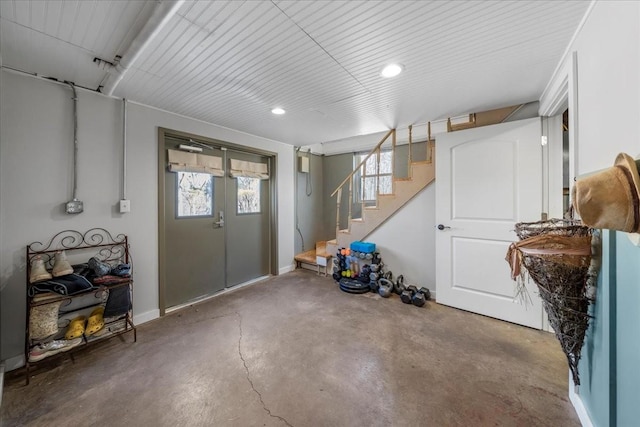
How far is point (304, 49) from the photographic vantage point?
1669 mm

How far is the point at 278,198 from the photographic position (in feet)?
13.5

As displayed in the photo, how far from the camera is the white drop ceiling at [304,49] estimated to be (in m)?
1.33

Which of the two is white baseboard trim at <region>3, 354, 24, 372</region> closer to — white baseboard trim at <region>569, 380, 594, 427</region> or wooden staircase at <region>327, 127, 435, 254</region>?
wooden staircase at <region>327, 127, 435, 254</region>

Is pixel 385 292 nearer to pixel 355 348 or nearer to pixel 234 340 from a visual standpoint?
pixel 355 348

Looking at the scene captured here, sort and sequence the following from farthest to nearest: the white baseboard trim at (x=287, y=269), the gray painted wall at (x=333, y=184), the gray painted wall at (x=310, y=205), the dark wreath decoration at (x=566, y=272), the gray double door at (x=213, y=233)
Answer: the gray painted wall at (x=333, y=184)
the gray painted wall at (x=310, y=205)
the white baseboard trim at (x=287, y=269)
the gray double door at (x=213, y=233)
the dark wreath decoration at (x=566, y=272)

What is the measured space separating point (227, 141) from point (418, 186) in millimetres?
2741

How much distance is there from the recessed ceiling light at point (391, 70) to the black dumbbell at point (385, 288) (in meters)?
2.56

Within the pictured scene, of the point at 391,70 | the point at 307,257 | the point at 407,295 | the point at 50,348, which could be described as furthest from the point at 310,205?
the point at 50,348

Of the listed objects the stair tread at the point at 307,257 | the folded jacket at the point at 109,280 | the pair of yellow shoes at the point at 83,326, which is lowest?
the pair of yellow shoes at the point at 83,326

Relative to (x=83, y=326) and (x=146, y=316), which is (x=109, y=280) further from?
(x=146, y=316)

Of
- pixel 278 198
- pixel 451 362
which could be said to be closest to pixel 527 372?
pixel 451 362

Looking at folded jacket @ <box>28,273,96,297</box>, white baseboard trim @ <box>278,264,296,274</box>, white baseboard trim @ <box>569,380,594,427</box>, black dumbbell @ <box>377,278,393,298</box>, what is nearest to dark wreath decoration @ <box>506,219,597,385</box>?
white baseboard trim @ <box>569,380,594,427</box>

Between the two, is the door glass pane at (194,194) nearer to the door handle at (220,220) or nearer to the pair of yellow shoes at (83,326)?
the door handle at (220,220)

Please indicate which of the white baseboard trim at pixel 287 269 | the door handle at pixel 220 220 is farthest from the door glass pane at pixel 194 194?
the white baseboard trim at pixel 287 269
